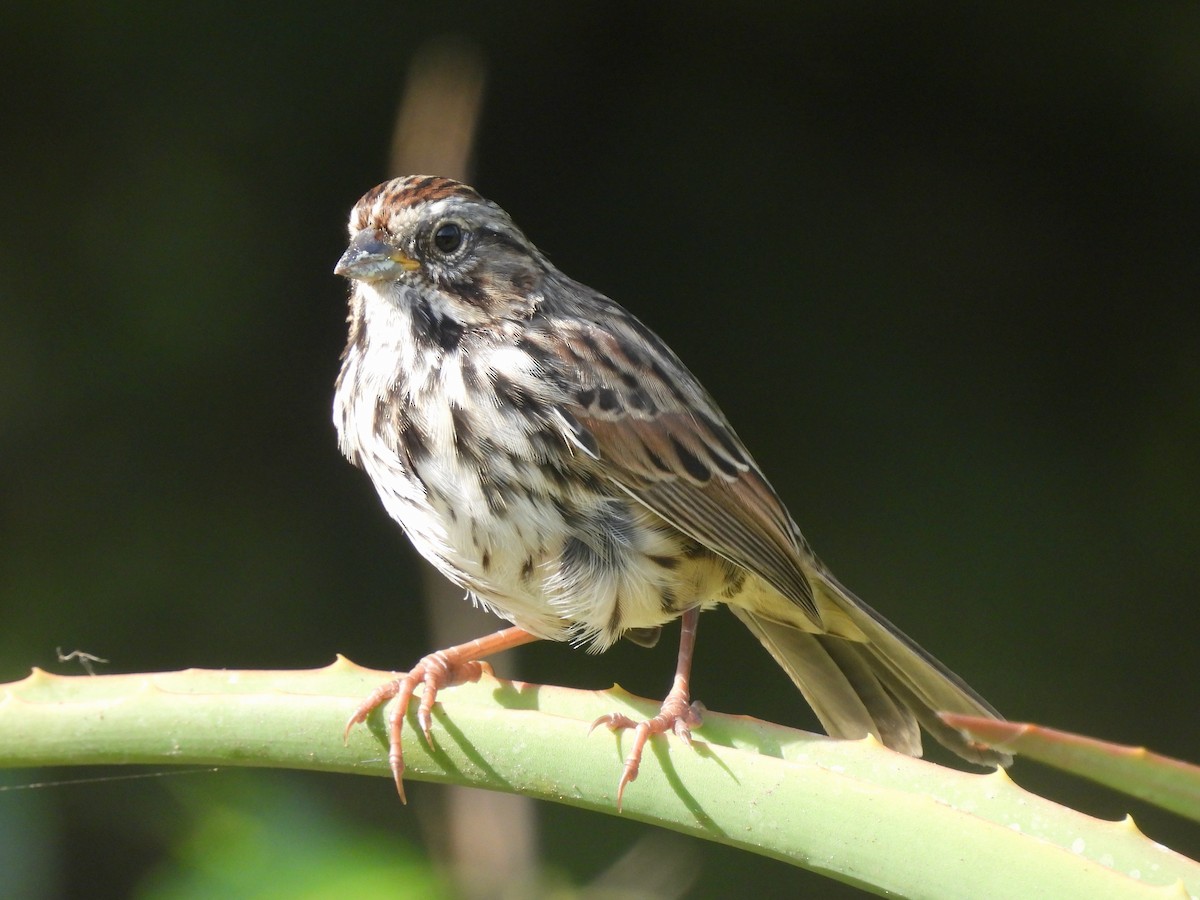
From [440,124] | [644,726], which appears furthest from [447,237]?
[644,726]

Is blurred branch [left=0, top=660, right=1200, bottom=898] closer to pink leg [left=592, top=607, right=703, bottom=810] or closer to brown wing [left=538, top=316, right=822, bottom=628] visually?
pink leg [left=592, top=607, right=703, bottom=810]

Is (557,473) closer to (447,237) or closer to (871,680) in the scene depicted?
(447,237)

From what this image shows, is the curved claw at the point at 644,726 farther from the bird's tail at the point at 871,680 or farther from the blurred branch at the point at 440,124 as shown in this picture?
the blurred branch at the point at 440,124

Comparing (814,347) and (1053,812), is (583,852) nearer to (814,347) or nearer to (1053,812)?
(814,347)

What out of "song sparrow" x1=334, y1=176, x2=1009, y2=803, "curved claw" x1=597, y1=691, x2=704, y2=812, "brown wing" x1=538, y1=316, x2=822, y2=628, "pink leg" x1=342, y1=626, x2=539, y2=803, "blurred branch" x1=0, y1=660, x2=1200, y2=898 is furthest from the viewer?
"brown wing" x1=538, y1=316, x2=822, y2=628

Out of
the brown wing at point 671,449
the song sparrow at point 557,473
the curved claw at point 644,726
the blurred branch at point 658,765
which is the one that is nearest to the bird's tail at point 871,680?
the song sparrow at point 557,473

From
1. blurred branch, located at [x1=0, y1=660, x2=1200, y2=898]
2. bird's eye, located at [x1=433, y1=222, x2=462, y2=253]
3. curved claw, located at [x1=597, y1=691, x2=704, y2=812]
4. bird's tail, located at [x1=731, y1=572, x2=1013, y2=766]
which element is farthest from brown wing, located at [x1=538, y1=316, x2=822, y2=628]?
blurred branch, located at [x1=0, y1=660, x2=1200, y2=898]
